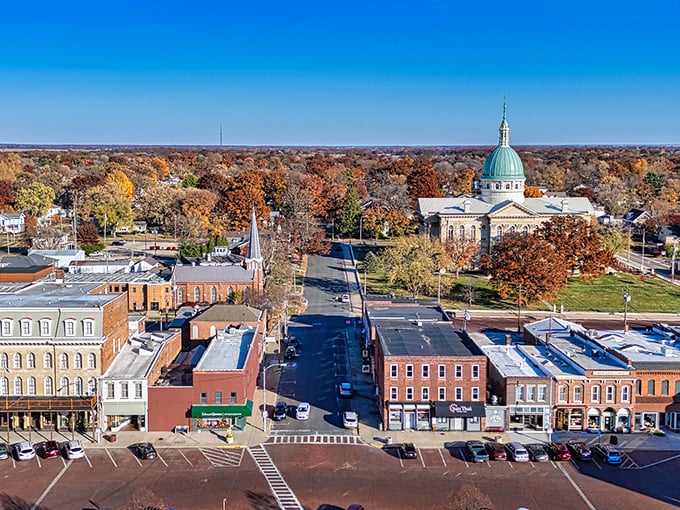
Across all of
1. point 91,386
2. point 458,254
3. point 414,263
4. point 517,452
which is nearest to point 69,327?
point 91,386

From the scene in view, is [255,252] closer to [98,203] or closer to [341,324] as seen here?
[341,324]

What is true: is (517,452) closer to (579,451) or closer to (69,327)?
(579,451)

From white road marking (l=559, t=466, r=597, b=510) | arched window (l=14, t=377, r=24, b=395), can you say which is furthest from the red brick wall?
white road marking (l=559, t=466, r=597, b=510)

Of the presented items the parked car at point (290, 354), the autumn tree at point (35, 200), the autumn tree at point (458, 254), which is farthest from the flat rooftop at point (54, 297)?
the autumn tree at point (35, 200)

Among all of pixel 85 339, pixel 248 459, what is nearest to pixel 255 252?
pixel 85 339

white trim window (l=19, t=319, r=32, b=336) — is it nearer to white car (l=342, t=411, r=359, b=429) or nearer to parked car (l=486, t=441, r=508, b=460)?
white car (l=342, t=411, r=359, b=429)
